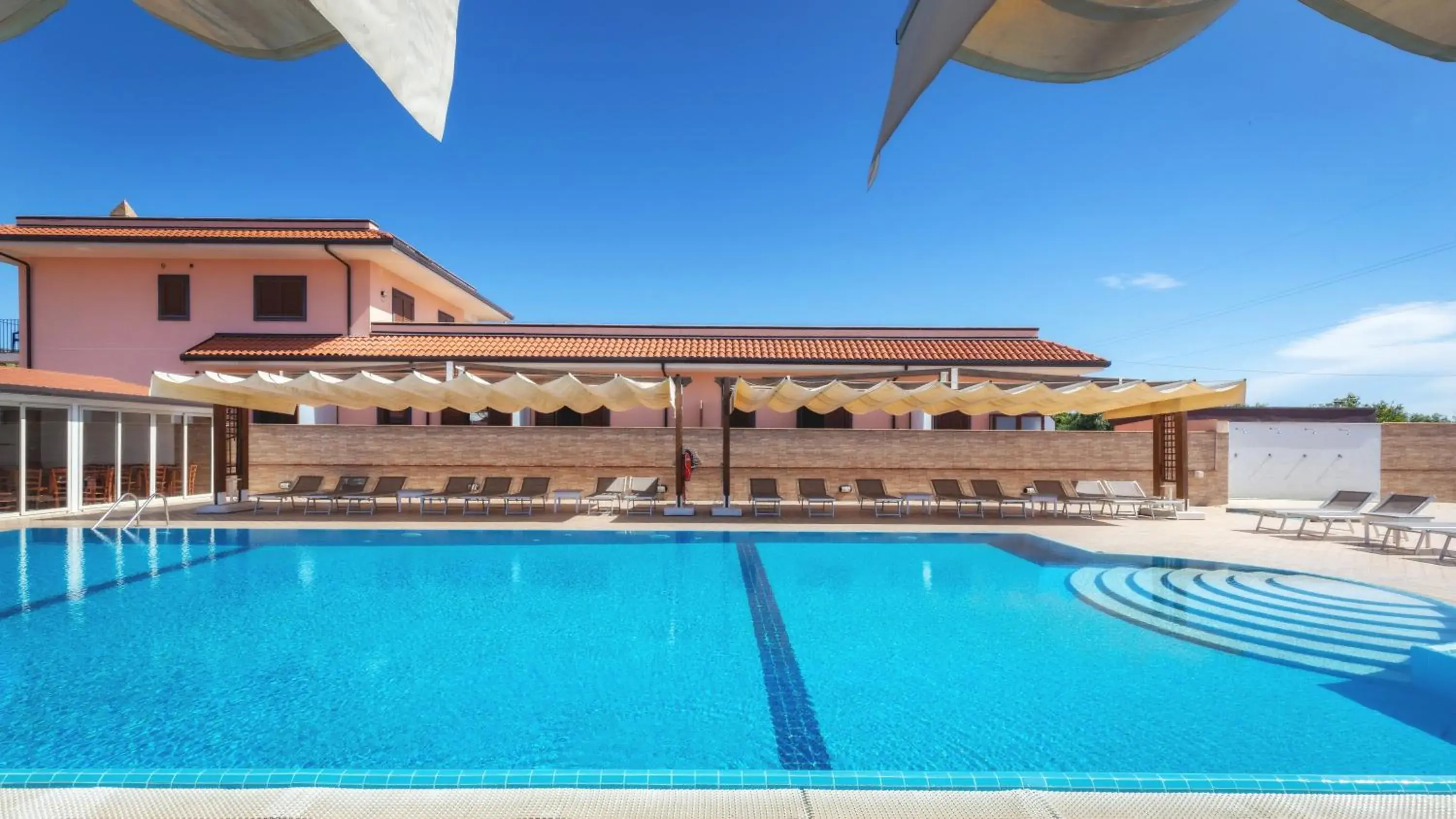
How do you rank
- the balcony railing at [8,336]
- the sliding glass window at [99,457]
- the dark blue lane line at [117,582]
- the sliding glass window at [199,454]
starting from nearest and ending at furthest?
the dark blue lane line at [117,582] < the sliding glass window at [99,457] < the sliding glass window at [199,454] < the balcony railing at [8,336]

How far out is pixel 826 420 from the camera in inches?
706

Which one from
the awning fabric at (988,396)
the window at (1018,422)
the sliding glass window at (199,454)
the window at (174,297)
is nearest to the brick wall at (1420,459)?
the awning fabric at (988,396)

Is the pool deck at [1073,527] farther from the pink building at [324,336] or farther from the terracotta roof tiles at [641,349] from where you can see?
the terracotta roof tiles at [641,349]

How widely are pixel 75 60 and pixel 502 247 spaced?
11629 mm

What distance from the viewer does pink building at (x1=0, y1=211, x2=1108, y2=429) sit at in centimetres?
1688

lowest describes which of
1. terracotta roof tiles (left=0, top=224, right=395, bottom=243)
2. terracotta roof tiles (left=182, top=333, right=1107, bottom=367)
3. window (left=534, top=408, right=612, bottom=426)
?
window (left=534, top=408, right=612, bottom=426)

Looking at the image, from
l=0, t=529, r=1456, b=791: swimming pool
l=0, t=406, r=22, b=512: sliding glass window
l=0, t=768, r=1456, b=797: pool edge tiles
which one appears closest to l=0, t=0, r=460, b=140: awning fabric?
l=0, t=768, r=1456, b=797: pool edge tiles

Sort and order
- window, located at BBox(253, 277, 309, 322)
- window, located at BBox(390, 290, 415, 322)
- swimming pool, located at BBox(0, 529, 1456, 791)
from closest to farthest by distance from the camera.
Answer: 1. swimming pool, located at BBox(0, 529, 1456, 791)
2. window, located at BBox(253, 277, 309, 322)
3. window, located at BBox(390, 290, 415, 322)

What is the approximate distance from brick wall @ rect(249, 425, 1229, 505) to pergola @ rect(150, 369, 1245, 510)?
1.47 metres

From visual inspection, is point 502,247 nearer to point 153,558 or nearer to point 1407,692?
point 153,558

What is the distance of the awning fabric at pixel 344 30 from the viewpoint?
1.18m

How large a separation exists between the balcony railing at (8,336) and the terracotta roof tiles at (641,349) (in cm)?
1810

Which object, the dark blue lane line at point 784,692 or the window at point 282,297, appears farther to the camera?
the window at point 282,297

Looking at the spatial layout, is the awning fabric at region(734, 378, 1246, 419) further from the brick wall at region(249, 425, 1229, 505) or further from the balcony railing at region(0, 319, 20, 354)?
the balcony railing at region(0, 319, 20, 354)
